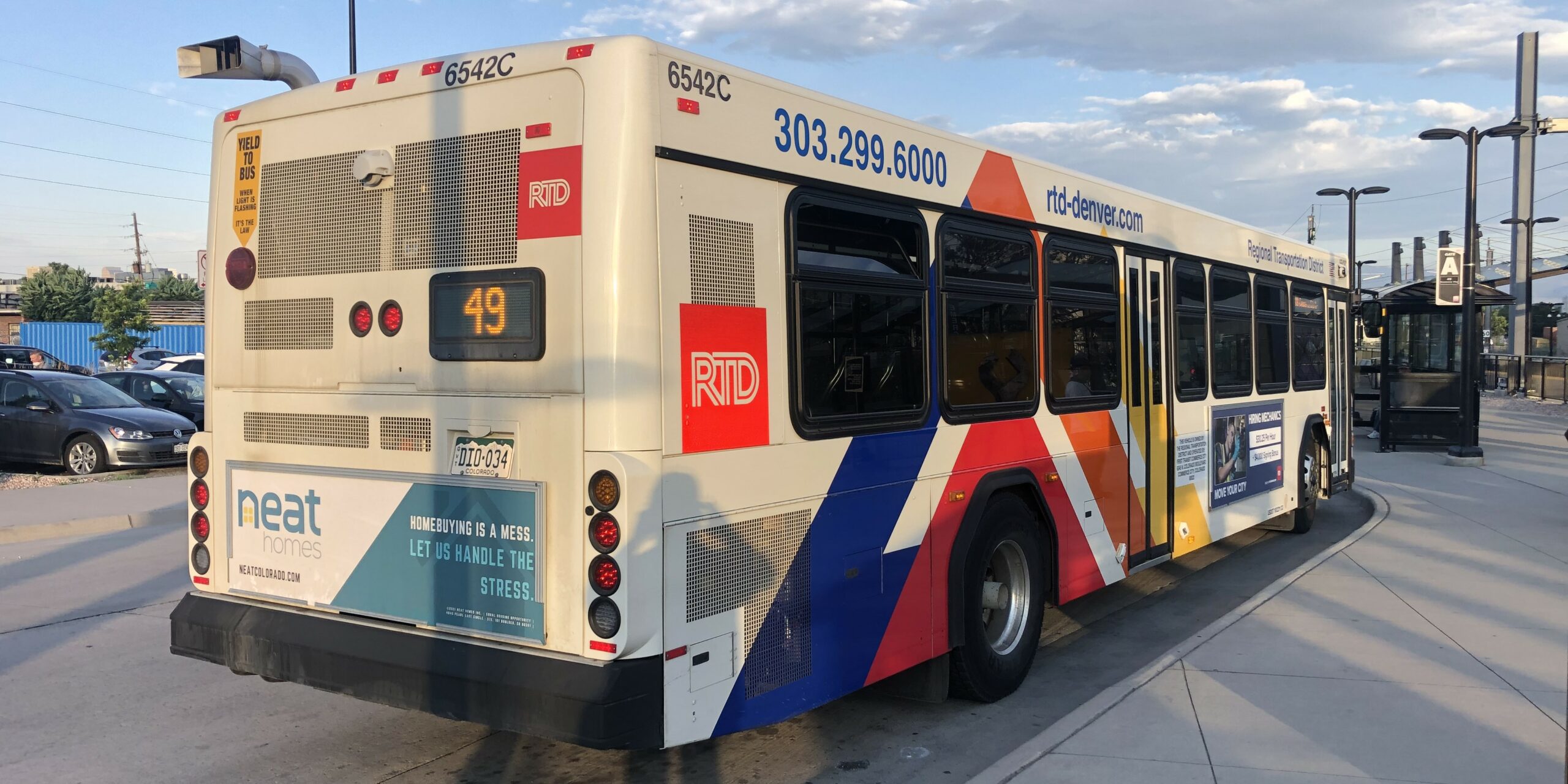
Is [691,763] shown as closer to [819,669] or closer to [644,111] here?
[819,669]

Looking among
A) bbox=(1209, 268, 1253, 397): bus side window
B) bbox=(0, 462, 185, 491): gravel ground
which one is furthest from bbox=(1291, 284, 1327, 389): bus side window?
bbox=(0, 462, 185, 491): gravel ground

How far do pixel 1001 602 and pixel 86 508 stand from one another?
11206 mm

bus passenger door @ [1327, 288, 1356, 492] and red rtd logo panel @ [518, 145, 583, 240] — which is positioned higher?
red rtd logo panel @ [518, 145, 583, 240]

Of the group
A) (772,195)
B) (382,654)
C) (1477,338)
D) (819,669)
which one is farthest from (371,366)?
(1477,338)

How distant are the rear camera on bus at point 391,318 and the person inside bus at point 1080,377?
3942mm

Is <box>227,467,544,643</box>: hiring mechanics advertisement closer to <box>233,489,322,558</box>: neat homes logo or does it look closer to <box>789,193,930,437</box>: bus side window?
<box>233,489,322,558</box>: neat homes logo

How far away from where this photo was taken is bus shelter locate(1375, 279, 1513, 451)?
19859 millimetres

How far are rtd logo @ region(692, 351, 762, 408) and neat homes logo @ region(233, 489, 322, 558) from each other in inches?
74.3

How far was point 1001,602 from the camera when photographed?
6.28 m

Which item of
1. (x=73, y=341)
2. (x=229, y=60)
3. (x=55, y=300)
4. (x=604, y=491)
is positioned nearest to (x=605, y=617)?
(x=604, y=491)

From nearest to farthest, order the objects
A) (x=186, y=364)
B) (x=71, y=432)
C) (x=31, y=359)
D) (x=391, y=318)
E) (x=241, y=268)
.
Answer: (x=391, y=318) < (x=241, y=268) < (x=71, y=432) < (x=186, y=364) < (x=31, y=359)

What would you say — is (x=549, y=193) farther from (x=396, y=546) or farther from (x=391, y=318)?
(x=396, y=546)

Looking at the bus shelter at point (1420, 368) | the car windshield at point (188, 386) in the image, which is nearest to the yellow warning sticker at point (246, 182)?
the car windshield at point (188, 386)

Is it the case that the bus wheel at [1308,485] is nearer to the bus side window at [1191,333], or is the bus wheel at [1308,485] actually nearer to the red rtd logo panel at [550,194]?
the bus side window at [1191,333]
